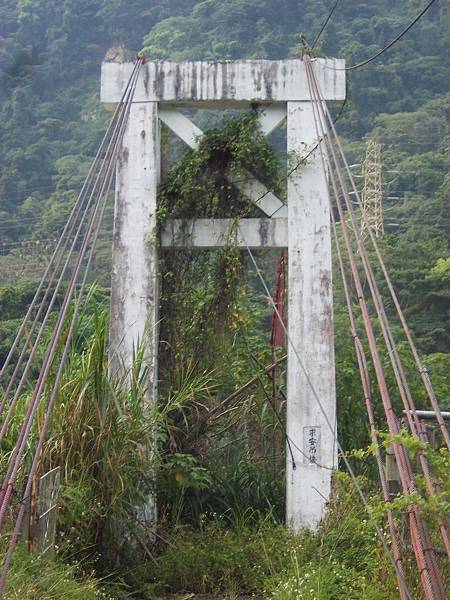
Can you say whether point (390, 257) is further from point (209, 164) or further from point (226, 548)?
point (226, 548)

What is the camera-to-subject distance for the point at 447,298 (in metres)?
17.8

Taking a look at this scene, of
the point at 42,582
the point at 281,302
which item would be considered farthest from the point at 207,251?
the point at 42,582

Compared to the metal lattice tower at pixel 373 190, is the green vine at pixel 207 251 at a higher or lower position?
lower

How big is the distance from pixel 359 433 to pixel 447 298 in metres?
11.3

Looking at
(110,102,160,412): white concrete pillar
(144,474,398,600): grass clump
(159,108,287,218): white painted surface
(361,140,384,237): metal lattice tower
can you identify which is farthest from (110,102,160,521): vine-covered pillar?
(361,140,384,237): metal lattice tower

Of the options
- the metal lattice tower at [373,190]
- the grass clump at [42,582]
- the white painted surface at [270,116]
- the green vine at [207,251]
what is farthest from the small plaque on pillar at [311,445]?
the metal lattice tower at [373,190]

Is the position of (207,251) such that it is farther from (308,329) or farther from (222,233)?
(308,329)

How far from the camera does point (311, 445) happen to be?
20.3 ft

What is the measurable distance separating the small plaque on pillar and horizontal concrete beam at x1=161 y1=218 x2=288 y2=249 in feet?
3.60

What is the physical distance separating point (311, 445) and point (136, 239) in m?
1.59

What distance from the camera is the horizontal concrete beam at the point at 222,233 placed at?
6473 mm

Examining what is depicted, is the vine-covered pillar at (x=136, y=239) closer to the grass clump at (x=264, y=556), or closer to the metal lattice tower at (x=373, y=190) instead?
the grass clump at (x=264, y=556)

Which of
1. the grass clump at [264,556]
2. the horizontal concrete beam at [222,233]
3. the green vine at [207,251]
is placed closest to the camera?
the grass clump at [264,556]

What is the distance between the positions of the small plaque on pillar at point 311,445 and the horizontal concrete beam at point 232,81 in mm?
1947
